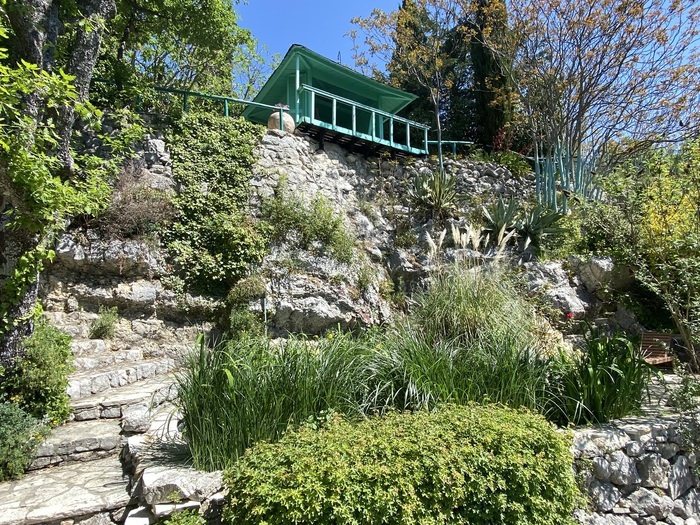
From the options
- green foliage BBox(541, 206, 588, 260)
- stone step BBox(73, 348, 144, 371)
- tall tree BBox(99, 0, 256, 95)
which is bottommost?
stone step BBox(73, 348, 144, 371)

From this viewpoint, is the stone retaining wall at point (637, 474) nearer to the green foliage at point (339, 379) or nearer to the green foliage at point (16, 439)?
the green foliage at point (339, 379)

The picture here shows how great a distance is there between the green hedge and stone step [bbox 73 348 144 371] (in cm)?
439

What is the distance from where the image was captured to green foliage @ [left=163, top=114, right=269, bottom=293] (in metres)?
7.31

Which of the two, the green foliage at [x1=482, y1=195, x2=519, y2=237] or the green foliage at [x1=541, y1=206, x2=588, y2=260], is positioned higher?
the green foliage at [x1=482, y1=195, x2=519, y2=237]

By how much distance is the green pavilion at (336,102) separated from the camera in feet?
38.4

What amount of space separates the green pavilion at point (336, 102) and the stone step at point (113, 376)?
7.57m

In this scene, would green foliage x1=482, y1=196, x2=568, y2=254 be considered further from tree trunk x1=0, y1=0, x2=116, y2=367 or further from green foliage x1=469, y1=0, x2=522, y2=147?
tree trunk x1=0, y1=0, x2=116, y2=367

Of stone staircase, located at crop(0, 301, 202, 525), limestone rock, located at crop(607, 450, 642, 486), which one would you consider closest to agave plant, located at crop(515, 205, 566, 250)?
limestone rock, located at crop(607, 450, 642, 486)

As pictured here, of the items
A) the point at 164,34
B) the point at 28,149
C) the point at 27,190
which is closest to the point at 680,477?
the point at 27,190

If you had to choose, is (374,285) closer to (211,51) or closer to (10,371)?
(10,371)

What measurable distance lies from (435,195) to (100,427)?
27.8 ft

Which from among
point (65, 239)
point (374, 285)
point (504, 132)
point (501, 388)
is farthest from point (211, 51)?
point (501, 388)

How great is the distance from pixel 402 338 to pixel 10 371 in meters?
3.95

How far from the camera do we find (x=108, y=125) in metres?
8.00
